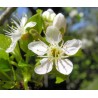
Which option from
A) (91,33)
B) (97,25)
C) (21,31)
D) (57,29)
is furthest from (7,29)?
(97,25)

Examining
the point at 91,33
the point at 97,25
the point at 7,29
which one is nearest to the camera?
the point at 7,29

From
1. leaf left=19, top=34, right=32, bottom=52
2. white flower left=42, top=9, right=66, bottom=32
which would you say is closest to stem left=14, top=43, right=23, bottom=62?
leaf left=19, top=34, right=32, bottom=52

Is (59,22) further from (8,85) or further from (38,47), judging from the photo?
(8,85)

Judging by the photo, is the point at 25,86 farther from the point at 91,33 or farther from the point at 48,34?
the point at 91,33

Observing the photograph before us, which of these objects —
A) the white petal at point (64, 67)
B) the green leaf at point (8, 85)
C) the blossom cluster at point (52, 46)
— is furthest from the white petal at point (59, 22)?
the green leaf at point (8, 85)

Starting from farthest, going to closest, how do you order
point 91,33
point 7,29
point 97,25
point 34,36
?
point 97,25 < point 91,33 < point 7,29 < point 34,36

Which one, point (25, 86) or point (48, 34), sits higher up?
point (48, 34)
